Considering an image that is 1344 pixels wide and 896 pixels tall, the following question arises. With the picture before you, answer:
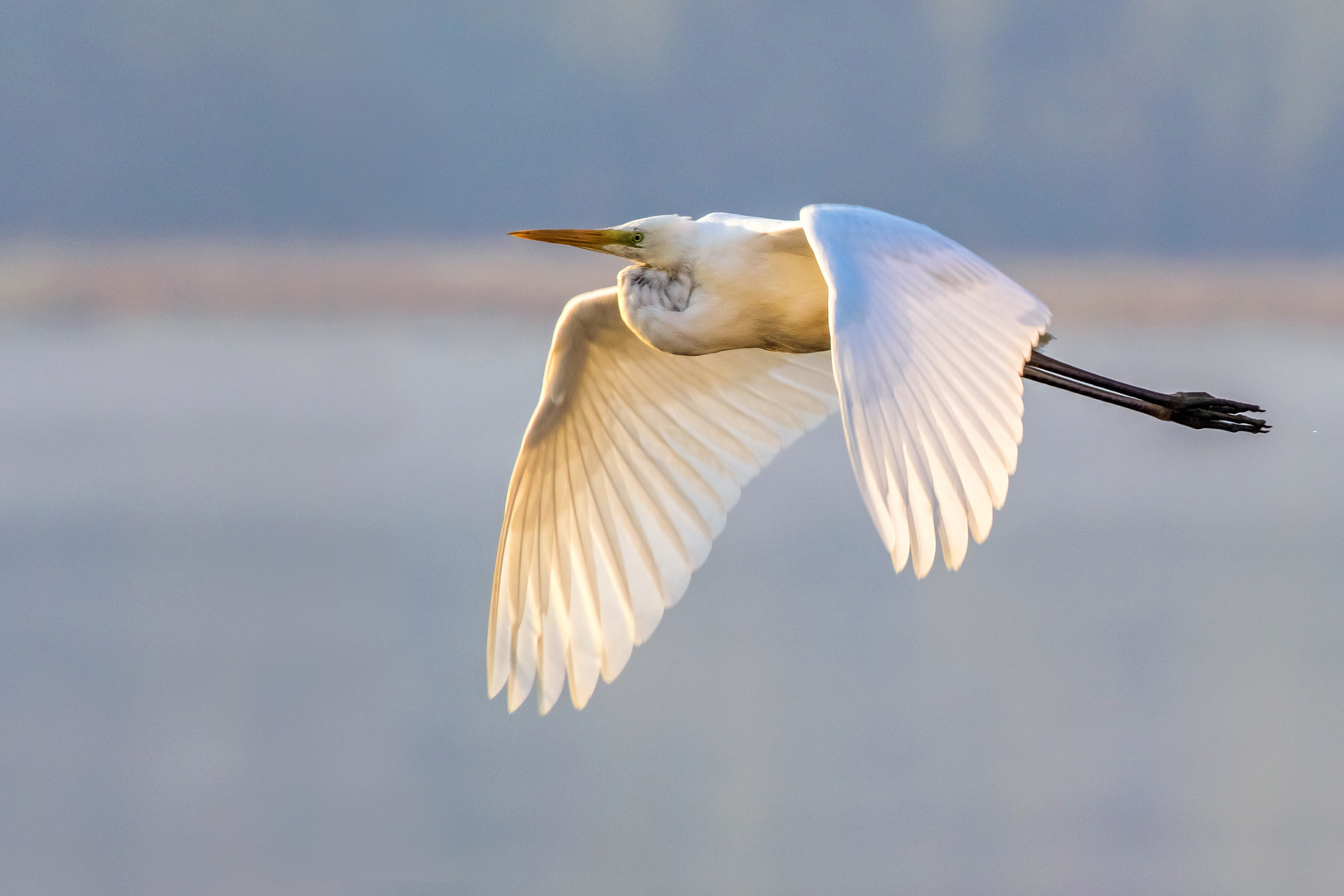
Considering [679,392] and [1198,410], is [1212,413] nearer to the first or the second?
[1198,410]

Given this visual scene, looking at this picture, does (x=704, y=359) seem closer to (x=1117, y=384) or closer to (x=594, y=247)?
(x=594, y=247)

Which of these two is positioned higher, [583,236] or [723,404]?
[583,236]

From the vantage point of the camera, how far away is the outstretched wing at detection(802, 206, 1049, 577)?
8.71ft

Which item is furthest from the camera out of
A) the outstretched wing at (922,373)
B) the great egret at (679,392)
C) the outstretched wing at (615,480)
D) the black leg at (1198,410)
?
the black leg at (1198,410)

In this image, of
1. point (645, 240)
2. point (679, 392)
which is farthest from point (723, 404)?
point (645, 240)

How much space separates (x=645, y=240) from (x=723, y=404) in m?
0.85

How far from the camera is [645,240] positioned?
393 centimetres

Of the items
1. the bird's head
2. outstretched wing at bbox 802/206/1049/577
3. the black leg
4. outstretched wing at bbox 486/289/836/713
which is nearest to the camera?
outstretched wing at bbox 802/206/1049/577

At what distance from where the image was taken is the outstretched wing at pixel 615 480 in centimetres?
437

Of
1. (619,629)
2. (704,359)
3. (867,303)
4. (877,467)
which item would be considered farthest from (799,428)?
(877,467)

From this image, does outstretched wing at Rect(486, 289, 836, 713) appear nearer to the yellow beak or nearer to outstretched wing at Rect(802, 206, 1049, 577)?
the yellow beak

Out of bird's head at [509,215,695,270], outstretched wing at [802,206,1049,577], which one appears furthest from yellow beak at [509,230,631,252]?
outstretched wing at [802,206,1049,577]

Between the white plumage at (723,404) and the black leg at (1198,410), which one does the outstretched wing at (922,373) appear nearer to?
the white plumage at (723,404)

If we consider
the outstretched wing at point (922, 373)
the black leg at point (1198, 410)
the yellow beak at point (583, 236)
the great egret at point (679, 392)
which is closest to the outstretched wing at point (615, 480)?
the great egret at point (679, 392)
